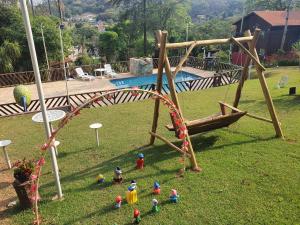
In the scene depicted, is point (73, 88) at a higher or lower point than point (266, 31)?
lower

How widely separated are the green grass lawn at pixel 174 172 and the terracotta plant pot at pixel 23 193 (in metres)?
0.22

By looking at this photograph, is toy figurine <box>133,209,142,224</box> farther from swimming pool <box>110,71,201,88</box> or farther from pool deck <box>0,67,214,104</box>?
swimming pool <box>110,71,201,88</box>

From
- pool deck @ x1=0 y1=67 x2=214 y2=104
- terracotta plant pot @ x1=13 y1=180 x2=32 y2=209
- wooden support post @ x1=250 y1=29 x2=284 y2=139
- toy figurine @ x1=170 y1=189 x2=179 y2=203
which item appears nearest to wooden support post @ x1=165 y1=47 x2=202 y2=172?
toy figurine @ x1=170 y1=189 x2=179 y2=203

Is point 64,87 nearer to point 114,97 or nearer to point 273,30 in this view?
point 114,97

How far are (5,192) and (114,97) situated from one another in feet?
26.0

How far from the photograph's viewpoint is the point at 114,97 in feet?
44.9

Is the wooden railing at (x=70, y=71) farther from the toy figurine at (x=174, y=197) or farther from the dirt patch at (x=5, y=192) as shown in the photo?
the toy figurine at (x=174, y=197)

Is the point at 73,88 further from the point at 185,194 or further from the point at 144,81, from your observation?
the point at 185,194

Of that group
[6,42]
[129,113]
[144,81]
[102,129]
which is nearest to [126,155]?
[102,129]

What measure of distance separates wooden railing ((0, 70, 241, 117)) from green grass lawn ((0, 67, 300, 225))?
5.91 ft

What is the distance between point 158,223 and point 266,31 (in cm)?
3176

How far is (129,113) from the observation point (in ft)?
38.6

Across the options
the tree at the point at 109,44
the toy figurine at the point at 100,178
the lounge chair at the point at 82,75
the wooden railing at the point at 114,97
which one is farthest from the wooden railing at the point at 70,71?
the toy figurine at the point at 100,178

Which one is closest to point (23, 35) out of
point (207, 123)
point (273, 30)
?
point (207, 123)
